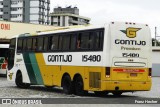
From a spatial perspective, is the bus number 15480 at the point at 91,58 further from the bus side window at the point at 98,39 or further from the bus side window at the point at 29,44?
the bus side window at the point at 29,44

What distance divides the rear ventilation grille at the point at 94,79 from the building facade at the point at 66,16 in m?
156

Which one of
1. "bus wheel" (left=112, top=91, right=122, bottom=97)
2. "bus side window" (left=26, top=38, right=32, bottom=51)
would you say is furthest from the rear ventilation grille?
"bus side window" (left=26, top=38, right=32, bottom=51)

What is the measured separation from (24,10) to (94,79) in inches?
5590

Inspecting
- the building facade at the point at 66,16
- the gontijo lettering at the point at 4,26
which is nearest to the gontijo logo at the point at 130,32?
the gontijo lettering at the point at 4,26

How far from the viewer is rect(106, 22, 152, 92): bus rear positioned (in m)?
20.4

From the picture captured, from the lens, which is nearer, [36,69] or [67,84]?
[67,84]

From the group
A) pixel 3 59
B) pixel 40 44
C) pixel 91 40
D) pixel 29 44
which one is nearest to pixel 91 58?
pixel 91 40

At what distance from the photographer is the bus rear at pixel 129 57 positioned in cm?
2044

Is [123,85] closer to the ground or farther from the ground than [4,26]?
closer to the ground

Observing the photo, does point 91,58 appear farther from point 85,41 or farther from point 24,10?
point 24,10

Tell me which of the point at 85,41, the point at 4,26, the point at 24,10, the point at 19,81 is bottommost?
the point at 19,81

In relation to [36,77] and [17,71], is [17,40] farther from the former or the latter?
[36,77]

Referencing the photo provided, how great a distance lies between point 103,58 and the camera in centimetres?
2036

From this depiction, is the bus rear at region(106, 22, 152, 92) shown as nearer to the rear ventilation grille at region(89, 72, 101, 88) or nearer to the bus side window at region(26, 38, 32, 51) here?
the rear ventilation grille at region(89, 72, 101, 88)
